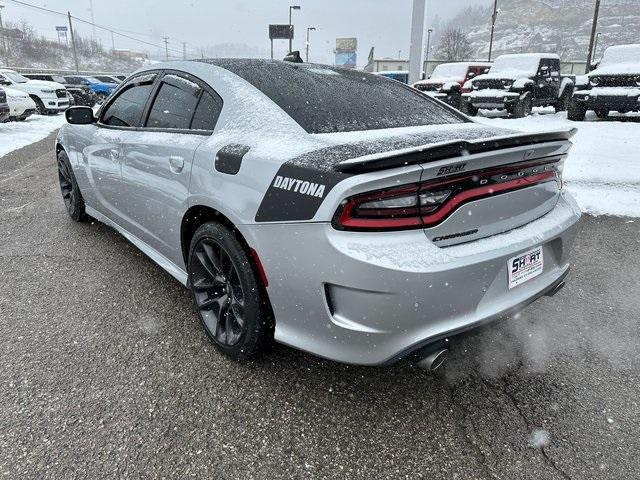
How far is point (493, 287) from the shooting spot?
190 cm

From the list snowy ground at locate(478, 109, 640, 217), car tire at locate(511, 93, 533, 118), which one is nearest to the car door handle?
snowy ground at locate(478, 109, 640, 217)

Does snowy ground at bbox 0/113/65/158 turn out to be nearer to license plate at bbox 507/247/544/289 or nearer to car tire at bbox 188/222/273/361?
car tire at bbox 188/222/273/361

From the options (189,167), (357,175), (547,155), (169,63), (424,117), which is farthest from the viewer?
(169,63)

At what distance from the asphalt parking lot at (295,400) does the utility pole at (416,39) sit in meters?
10.5

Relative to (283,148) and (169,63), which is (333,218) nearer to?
(283,148)

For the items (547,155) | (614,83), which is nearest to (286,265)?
(547,155)

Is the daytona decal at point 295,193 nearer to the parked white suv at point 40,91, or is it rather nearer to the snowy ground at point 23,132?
the snowy ground at point 23,132

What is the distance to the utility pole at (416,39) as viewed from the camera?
12148mm

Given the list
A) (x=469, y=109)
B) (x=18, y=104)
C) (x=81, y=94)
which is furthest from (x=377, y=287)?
(x=81, y=94)

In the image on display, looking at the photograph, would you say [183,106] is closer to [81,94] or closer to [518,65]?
[518,65]

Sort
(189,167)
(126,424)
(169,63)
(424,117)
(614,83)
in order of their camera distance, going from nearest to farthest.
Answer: (126,424), (189,167), (424,117), (169,63), (614,83)

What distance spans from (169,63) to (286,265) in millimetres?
2047

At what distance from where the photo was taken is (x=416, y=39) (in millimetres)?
12438

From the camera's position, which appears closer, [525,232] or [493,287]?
[493,287]
